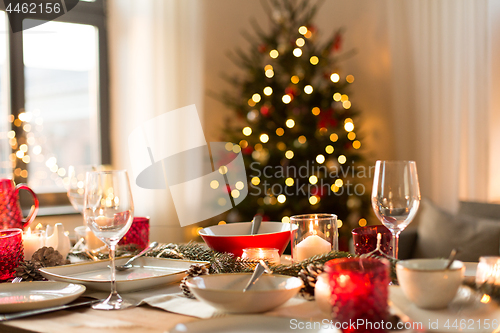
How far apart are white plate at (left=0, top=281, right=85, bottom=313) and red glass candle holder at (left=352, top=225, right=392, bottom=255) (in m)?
0.51

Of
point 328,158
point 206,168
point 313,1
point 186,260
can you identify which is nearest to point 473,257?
point 328,158

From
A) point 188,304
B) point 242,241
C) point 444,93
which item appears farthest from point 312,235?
point 444,93

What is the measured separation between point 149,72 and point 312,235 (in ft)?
7.98

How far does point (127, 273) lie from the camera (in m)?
0.97

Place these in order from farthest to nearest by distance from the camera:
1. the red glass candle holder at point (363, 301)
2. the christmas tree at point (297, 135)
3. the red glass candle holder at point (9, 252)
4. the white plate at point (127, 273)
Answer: the christmas tree at point (297, 135), the red glass candle holder at point (9, 252), the white plate at point (127, 273), the red glass candle holder at point (363, 301)

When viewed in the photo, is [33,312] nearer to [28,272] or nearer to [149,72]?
[28,272]

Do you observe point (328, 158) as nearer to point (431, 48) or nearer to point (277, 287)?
point (431, 48)

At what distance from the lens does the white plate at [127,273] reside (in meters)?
0.85

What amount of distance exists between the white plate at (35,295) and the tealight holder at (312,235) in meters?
0.42

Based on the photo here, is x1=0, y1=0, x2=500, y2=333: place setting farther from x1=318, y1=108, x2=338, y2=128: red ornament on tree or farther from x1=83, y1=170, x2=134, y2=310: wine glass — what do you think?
x1=83, y1=170, x2=134, y2=310: wine glass

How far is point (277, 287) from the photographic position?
2.40 feet

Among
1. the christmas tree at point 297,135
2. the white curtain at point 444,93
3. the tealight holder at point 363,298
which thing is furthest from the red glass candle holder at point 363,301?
the white curtain at point 444,93

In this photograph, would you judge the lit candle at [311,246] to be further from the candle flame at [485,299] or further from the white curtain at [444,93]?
the white curtain at [444,93]

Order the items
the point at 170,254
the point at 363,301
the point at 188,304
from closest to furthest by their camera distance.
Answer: the point at 363,301
the point at 188,304
the point at 170,254
